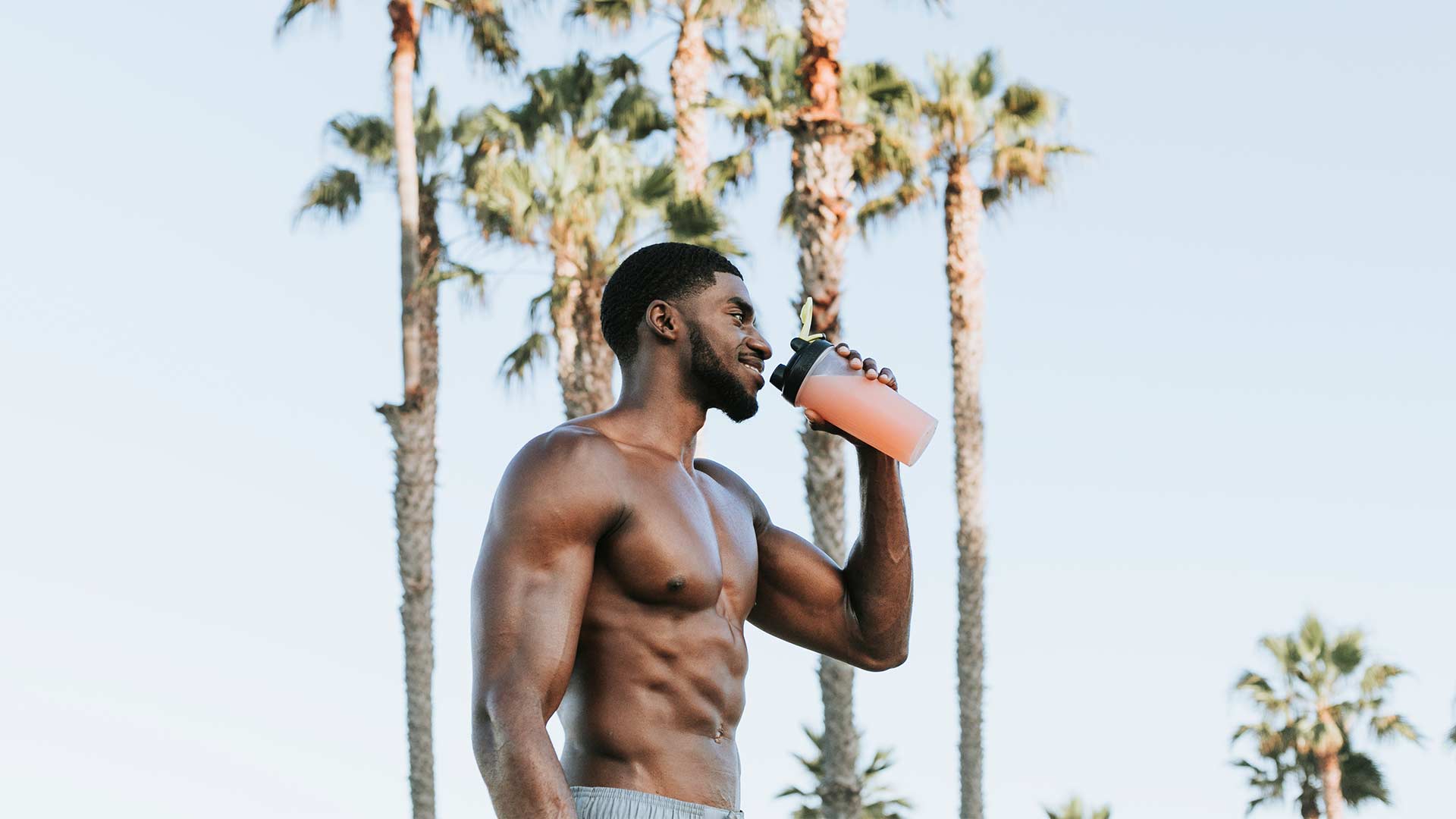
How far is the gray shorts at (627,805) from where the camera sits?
9.97 feet

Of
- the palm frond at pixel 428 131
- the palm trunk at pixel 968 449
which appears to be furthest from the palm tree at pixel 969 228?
the palm frond at pixel 428 131

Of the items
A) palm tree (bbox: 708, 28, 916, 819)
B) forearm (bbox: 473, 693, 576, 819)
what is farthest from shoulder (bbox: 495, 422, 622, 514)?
palm tree (bbox: 708, 28, 916, 819)

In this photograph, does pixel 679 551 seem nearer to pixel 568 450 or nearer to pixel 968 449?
pixel 568 450

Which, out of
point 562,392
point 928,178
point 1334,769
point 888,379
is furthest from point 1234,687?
point 888,379

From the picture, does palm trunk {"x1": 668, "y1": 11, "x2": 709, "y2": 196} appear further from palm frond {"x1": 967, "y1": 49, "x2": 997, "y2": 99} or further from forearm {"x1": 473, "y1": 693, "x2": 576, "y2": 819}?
forearm {"x1": 473, "y1": 693, "x2": 576, "y2": 819}

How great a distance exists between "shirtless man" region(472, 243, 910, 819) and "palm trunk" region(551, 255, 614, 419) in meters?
13.2

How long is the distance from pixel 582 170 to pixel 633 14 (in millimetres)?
3672

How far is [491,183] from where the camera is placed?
18406mm

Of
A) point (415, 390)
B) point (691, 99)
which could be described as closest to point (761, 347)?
point (415, 390)

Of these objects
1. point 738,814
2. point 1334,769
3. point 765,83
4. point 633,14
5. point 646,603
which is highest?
point 633,14

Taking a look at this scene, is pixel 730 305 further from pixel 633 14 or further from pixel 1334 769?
pixel 1334 769

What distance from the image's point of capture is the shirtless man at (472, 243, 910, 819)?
3.00 metres

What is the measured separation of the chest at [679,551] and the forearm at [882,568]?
0.27 m

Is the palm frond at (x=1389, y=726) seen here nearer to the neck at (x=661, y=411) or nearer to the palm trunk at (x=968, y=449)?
the palm trunk at (x=968, y=449)
